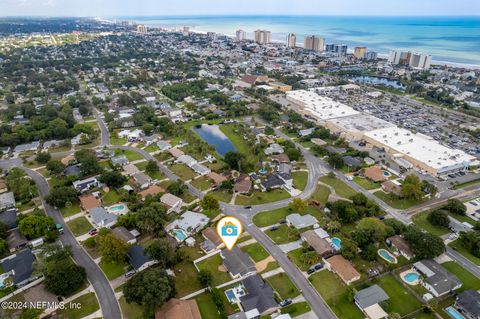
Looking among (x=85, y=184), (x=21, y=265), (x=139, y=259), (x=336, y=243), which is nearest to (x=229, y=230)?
(x=139, y=259)

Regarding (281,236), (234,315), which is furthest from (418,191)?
(234,315)

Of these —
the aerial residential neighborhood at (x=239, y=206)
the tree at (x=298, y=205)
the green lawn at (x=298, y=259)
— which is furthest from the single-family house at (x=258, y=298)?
the tree at (x=298, y=205)

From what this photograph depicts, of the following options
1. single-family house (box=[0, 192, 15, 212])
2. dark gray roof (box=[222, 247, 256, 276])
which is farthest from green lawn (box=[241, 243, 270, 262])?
single-family house (box=[0, 192, 15, 212])

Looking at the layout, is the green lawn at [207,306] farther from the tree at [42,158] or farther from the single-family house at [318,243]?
the tree at [42,158]

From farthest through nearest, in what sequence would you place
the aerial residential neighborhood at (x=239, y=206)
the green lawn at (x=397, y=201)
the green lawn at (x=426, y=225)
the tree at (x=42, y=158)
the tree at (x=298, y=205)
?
the tree at (x=42, y=158), the green lawn at (x=397, y=201), the tree at (x=298, y=205), the green lawn at (x=426, y=225), the aerial residential neighborhood at (x=239, y=206)

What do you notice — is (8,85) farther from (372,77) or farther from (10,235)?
(372,77)

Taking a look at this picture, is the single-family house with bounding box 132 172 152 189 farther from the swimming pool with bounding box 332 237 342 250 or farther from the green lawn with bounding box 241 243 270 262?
the swimming pool with bounding box 332 237 342 250

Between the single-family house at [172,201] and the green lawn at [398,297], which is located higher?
the single-family house at [172,201]
